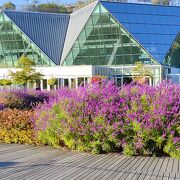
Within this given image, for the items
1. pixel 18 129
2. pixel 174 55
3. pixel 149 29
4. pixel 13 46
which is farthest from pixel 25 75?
pixel 18 129

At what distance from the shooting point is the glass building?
47.5 meters

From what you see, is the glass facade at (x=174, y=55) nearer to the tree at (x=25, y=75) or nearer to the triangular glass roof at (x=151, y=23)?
the triangular glass roof at (x=151, y=23)

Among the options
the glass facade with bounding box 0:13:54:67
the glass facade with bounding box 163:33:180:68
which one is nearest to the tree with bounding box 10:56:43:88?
the glass facade with bounding box 0:13:54:67

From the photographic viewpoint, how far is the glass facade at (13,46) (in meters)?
53.3

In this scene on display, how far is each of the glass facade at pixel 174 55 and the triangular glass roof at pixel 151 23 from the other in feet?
3.69

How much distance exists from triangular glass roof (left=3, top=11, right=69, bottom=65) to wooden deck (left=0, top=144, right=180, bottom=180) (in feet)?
145

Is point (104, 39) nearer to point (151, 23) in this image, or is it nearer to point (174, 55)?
point (151, 23)

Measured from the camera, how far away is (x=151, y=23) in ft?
162

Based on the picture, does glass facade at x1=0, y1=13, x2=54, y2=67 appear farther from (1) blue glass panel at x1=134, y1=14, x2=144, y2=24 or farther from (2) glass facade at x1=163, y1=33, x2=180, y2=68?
(2) glass facade at x1=163, y1=33, x2=180, y2=68

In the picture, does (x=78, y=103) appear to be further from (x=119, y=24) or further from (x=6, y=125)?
(x=119, y=24)

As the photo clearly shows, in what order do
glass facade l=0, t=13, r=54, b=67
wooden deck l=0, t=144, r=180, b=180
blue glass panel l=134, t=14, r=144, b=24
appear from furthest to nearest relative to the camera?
glass facade l=0, t=13, r=54, b=67 < blue glass panel l=134, t=14, r=144, b=24 < wooden deck l=0, t=144, r=180, b=180

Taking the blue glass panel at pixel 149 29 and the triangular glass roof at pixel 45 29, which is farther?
the triangular glass roof at pixel 45 29

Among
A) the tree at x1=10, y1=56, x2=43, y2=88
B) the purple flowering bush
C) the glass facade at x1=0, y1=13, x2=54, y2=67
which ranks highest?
the glass facade at x1=0, y1=13, x2=54, y2=67

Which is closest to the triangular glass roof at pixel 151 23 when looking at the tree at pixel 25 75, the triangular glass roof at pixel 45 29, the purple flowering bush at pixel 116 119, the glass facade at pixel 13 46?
the triangular glass roof at pixel 45 29
